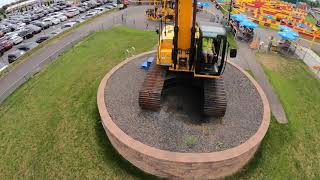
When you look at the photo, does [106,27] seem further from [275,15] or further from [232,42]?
[275,15]

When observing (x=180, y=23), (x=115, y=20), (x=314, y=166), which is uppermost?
(x=180, y=23)

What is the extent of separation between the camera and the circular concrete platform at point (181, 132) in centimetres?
1046

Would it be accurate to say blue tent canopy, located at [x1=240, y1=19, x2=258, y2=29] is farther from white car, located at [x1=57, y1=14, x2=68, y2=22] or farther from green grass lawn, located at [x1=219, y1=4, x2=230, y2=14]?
white car, located at [x1=57, y1=14, x2=68, y2=22]

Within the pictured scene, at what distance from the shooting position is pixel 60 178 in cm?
1134

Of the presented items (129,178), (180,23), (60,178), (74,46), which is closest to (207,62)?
(180,23)

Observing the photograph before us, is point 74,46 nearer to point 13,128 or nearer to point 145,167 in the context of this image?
point 13,128

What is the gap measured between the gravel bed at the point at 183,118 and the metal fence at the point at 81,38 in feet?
24.2

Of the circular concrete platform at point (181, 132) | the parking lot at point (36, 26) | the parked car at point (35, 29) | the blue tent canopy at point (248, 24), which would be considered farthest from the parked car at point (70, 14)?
the circular concrete platform at point (181, 132)

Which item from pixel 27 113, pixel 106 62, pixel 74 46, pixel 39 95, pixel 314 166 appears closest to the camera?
pixel 314 166

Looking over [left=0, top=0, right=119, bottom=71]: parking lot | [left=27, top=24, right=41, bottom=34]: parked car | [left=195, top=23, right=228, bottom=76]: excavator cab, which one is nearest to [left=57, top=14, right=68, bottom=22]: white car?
[left=0, top=0, right=119, bottom=71]: parking lot

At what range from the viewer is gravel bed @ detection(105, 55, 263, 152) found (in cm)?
1124

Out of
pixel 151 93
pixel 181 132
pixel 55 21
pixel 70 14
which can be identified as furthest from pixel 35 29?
pixel 181 132

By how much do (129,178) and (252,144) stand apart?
543cm

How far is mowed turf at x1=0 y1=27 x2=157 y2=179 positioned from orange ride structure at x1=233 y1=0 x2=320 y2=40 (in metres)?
20.5
